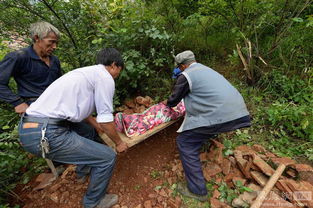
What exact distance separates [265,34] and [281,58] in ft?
3.32

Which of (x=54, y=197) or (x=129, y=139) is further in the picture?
(x=129, y=139)

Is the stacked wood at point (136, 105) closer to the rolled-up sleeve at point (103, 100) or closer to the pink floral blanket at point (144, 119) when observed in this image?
the pink floral blanket at point (144, 119)

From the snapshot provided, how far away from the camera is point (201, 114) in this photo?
6.55 feet

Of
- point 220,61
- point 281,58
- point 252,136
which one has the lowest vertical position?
point 252,136

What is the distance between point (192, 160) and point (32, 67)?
94.5 inches

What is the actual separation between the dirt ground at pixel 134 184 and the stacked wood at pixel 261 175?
0.55 meters

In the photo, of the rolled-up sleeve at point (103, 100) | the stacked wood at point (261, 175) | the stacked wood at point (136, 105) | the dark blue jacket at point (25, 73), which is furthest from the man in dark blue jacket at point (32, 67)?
the stacked wood at point (261, 175)

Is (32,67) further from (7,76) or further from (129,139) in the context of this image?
(129,139)

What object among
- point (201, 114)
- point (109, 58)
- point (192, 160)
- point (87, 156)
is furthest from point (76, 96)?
point (192, 160)

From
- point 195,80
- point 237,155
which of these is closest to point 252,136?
point 237,155

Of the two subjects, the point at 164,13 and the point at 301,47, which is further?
the point at 164,13

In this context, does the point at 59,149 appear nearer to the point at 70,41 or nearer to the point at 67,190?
the point at 67,190

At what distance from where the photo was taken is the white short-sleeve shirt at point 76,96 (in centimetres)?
161

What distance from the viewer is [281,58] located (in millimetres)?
3422
